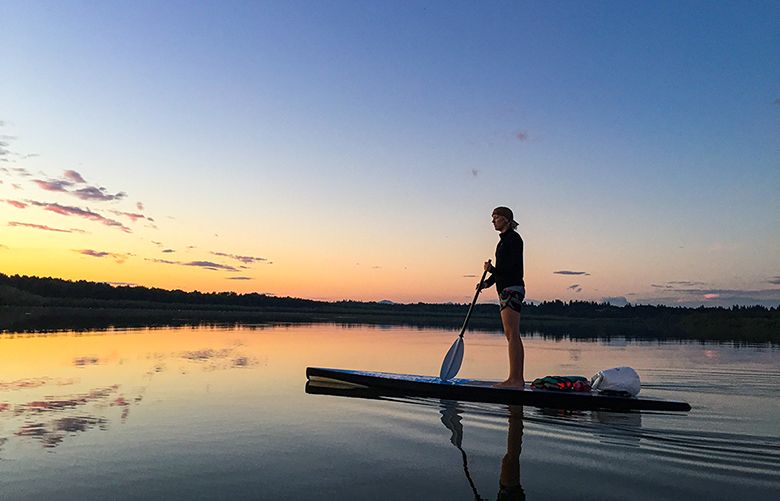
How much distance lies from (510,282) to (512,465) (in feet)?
12.3

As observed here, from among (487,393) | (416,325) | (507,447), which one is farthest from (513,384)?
(416,325)

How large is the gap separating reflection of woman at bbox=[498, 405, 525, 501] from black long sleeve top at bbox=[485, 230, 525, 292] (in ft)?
6.77

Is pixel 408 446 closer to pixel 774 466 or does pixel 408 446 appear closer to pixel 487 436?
pixel 487 436

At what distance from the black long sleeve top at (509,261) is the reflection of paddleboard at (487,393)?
148 cm

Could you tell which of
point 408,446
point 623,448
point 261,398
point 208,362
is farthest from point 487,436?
point 208,362

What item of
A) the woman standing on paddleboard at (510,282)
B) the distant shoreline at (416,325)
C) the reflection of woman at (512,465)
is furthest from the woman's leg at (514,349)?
the distant shoreline at (416,325)

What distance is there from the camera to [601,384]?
7.55 metres

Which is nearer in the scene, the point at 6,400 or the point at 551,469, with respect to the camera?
the point at 551,469

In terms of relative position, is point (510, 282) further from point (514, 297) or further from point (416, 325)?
point (416, 325)

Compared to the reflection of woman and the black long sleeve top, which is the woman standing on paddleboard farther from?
the reflection of woman

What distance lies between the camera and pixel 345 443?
17.7 ft

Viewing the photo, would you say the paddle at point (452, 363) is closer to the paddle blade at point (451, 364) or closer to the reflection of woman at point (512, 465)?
the paddle blade at point (451, 364)

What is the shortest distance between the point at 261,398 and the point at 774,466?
601 cm

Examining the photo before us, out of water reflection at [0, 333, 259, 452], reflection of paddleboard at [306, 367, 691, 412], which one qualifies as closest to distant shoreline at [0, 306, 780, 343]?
Answer: water reflection at [0, 333, 259, 452]
